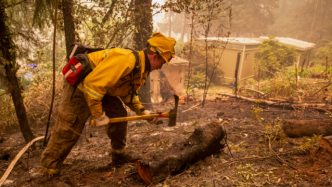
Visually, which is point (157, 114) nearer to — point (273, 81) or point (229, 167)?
point (229, 167)

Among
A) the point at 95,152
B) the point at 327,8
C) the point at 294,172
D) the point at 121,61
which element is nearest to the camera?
the point at 121,61

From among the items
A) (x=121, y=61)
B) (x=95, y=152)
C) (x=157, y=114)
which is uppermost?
(x=121, y=61)

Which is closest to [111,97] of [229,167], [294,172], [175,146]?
[175,146]

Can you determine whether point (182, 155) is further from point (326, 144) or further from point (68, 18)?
point (68, 18)

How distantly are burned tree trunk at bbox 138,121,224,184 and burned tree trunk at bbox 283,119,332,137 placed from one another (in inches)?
52.7

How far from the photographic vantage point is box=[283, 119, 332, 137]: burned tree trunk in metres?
3.23

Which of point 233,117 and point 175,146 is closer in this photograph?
point 175,146

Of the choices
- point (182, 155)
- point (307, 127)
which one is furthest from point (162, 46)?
point (307, 127)

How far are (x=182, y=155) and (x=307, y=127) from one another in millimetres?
2316

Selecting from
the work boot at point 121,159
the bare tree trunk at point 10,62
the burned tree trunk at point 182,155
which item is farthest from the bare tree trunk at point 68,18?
the burned tree trunk at point 182,155

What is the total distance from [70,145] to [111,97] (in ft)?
2.65

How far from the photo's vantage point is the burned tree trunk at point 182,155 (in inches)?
96.2

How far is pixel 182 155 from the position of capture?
8.41ft

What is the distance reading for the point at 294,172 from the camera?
2.35 m
